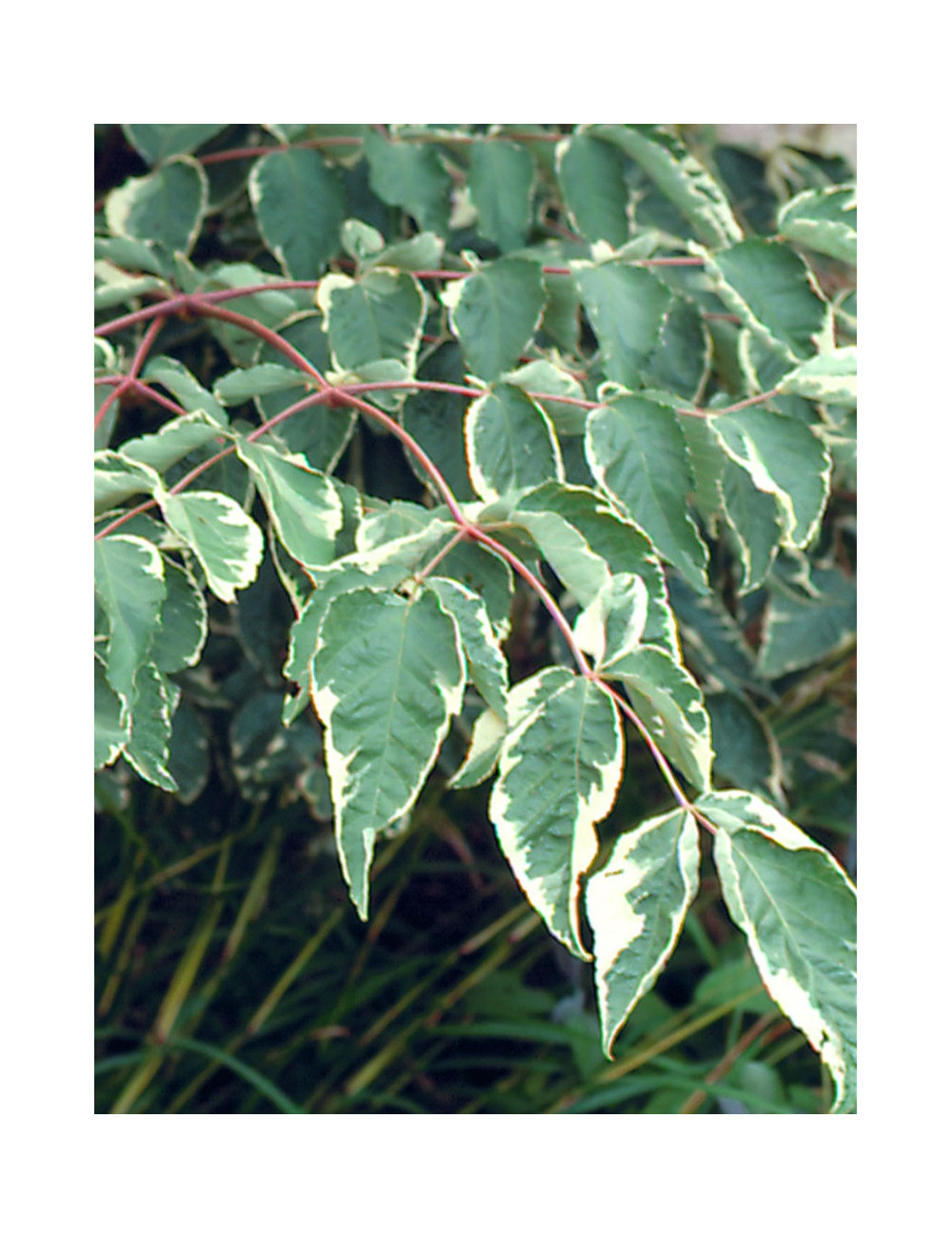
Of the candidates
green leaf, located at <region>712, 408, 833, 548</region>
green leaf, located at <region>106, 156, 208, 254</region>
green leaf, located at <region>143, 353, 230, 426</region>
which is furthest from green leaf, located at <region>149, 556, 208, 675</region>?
green leaf, located at <region>106, 156, 208, 254</region>

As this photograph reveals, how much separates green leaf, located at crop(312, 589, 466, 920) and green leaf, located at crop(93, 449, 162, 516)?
0.15 metres

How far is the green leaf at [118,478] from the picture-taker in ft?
1.83

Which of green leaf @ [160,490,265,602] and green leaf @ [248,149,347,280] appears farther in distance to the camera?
green leaf @ [248,149,347,280]

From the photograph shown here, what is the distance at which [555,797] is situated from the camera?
0.49m

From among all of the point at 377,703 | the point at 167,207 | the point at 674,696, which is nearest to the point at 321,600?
the point at 377,703

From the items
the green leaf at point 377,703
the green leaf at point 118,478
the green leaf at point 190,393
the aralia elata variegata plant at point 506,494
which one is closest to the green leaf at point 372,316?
the aralia elata variegata plant at point 506,494

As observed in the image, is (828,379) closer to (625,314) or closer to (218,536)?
(625,314)

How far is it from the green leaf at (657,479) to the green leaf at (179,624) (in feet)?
0.82

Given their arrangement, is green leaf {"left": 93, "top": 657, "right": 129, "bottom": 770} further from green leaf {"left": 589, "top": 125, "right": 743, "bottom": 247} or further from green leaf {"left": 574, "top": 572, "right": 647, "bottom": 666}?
green leaf {"left": 589, "top": 125, "right": 743, "bottom": 247}

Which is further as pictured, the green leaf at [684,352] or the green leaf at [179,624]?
the green leaf at [684,352]

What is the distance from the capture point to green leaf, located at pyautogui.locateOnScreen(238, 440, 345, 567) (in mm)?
562

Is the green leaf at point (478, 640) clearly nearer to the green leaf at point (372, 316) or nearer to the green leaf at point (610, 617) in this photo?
the green leaf at point (610, 617)

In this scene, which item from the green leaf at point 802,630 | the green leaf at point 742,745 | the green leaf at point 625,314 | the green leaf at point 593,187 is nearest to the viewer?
the green leaf at point 625,314

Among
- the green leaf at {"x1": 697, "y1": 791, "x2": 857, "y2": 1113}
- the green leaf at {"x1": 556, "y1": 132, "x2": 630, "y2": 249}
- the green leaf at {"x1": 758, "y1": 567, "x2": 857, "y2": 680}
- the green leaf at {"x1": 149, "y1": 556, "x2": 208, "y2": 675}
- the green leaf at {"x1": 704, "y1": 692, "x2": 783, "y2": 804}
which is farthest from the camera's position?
the green leaf at {"x1": 758, "y1": 567, "x2": 857, "y2": 680}
